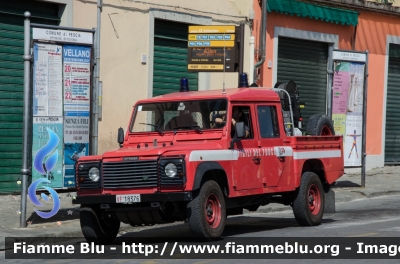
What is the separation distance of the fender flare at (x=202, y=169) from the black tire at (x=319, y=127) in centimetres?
442

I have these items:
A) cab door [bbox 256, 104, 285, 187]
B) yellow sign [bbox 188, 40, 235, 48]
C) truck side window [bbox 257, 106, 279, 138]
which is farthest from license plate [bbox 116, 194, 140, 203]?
yellow sign [bbox 188, 40, 235, 48]

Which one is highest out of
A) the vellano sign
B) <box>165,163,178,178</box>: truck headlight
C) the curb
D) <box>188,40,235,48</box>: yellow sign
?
<box>188,40,235,48</box>: yellow sign

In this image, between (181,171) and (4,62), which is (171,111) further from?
(4,62)

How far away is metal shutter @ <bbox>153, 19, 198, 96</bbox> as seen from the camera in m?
20.7

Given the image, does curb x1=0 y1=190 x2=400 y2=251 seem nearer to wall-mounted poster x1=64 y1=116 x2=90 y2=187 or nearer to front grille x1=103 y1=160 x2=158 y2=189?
wall-mounted poster x1=64 y1=116 x2=90 y2=187

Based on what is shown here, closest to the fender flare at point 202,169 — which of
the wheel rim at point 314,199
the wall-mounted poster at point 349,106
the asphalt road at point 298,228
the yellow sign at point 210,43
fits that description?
the asphalt road at point 298,228

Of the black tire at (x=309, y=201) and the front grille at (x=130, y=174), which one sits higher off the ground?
the front grille at (x=130, y=174)

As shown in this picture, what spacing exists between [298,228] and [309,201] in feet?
2.09

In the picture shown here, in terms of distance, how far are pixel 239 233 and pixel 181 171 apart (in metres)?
2.32

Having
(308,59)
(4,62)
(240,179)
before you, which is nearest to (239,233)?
(240,179)

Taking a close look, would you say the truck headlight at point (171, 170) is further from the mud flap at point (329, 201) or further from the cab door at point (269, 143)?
the mud flap at point (329, 201)

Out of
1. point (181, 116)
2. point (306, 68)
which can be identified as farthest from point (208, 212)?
point (306, 68)

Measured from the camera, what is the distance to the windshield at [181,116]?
12.7m

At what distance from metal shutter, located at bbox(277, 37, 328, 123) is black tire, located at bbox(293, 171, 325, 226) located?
9.96 metres
